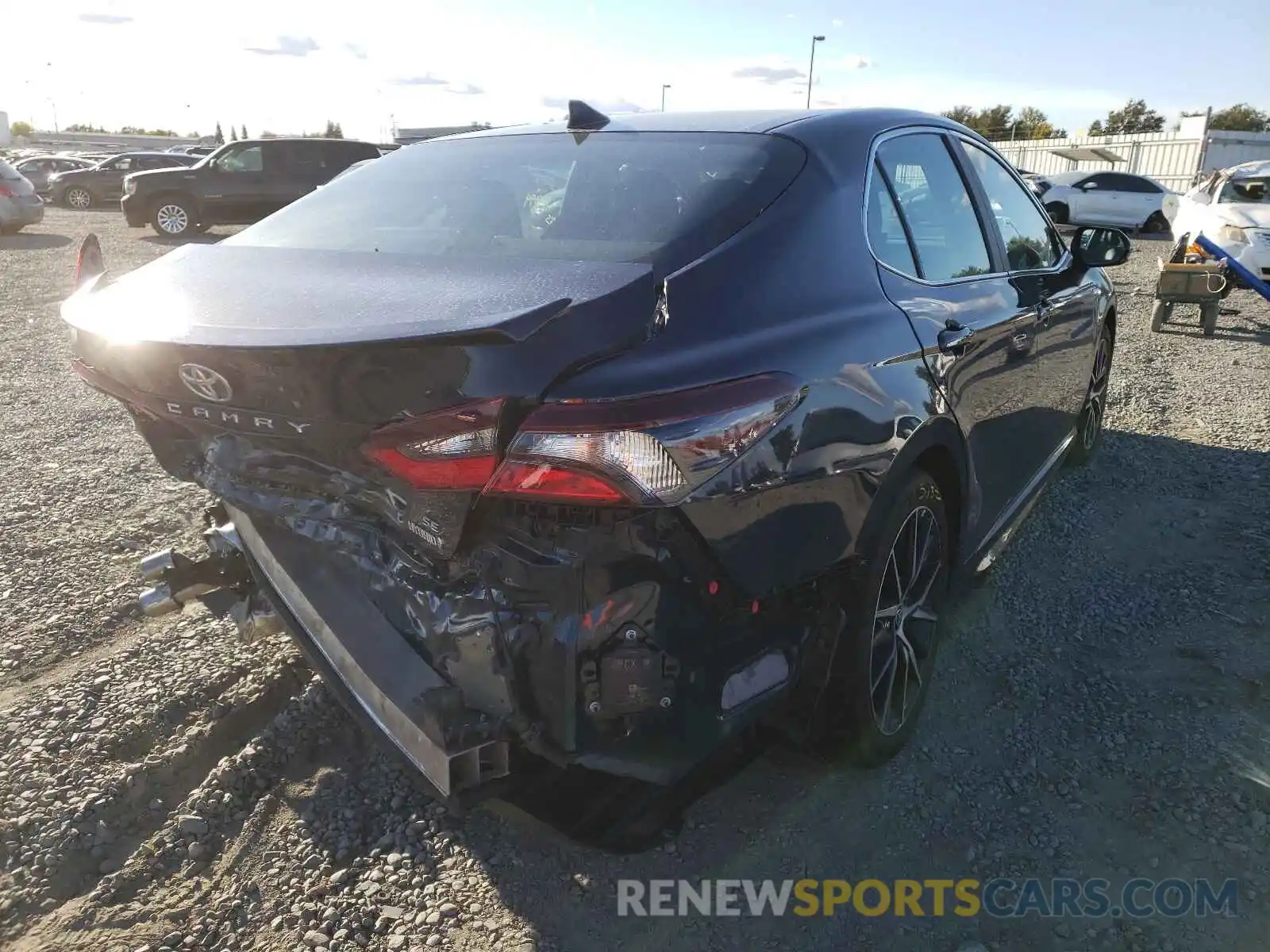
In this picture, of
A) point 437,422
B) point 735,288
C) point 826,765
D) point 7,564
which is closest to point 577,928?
point 826,765

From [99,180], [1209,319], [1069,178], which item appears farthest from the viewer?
[99,180]

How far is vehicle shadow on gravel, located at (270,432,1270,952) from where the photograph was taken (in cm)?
212

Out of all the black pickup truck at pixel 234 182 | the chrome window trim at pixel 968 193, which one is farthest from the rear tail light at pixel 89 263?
the black pickup truck at pixel 234 182

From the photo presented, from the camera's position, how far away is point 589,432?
1615mm

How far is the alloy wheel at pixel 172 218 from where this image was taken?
54.9 ft

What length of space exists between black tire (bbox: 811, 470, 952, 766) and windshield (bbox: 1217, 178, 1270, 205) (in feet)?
36.3

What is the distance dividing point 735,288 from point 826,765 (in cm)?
Result: 140

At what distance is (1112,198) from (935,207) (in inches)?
831

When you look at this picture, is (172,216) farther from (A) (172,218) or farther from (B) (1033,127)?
(B) (1033,127)

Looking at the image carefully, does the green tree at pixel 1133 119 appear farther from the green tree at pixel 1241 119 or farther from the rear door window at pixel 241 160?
the rear door window at pixel 241 160

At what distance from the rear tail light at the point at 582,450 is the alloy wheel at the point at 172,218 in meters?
17.8

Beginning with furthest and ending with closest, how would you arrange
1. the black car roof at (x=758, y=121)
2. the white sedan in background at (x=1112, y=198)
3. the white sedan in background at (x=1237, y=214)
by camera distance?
the white sedan in background at (x=1112, y=198)
the white sedan in background at (x=1237, y=214)
the black car roof at (x=758, y=121)

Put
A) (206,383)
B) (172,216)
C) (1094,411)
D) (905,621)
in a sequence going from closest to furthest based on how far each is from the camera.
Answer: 1. (206,383)
2. (905,621)
3. (1094,411)
4. (172,216)

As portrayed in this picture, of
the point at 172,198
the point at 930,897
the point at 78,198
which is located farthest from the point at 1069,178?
the point at 78,198
